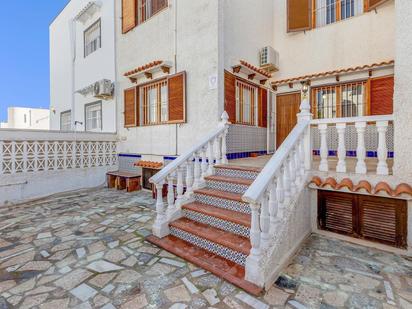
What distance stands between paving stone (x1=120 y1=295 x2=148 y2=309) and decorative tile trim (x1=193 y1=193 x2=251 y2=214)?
1950mm

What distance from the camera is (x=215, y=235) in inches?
134

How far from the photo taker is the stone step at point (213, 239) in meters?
3.01

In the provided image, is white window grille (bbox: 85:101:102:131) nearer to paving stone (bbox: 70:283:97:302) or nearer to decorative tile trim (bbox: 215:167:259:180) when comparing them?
decorative tile trim (bbox: 215:167:259:180)

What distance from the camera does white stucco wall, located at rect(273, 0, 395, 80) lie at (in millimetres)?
5840

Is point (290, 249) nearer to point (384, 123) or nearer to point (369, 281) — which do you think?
point (369, 281)

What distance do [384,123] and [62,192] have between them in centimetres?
865

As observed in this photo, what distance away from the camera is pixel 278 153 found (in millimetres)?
3207

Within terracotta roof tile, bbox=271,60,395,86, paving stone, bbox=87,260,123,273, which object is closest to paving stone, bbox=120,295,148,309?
paving stone, bbox=87,260,123,273

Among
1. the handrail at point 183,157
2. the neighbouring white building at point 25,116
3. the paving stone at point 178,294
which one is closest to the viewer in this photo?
the paving stone at point 178,294

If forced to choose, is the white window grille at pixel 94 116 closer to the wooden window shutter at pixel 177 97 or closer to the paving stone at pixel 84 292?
the wooden window shutter at pixel 177 97

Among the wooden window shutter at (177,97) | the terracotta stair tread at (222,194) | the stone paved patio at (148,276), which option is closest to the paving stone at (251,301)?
the stone paved patio at (148,276)

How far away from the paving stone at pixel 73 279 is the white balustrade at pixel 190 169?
1233 millimetres

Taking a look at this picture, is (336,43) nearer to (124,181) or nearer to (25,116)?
(124,181)


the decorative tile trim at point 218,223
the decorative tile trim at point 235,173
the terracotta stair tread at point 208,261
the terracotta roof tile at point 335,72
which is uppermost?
the terracotta roof tile at point 335,72
